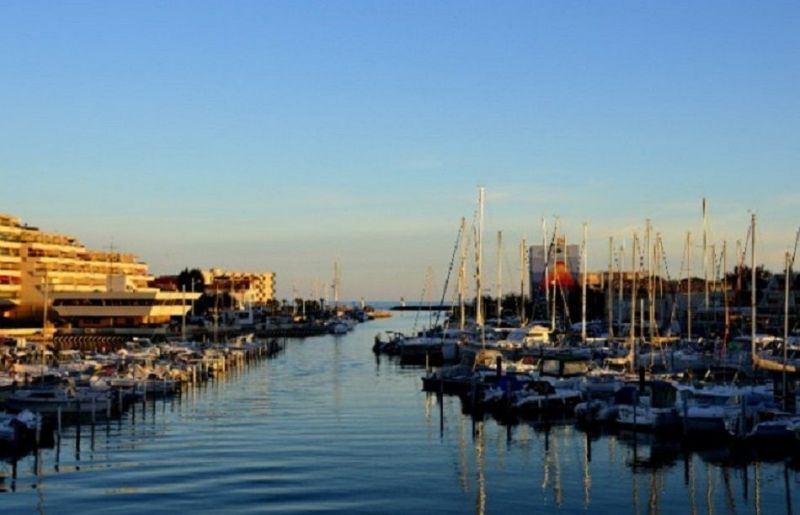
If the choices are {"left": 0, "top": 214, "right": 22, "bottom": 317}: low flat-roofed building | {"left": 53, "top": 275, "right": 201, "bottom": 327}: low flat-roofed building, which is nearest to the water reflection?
{"left": 53, "top": 275, "right": 201, "bottom": 327}: low flat-roofed building

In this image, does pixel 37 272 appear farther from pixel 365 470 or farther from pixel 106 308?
pixel 365 470

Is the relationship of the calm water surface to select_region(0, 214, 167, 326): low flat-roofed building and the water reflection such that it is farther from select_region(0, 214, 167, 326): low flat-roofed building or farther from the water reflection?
select_region(0, 214, 167, 326): low flat-roofed building

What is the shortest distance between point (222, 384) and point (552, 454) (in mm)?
40905

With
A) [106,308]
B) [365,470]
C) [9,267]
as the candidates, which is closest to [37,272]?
[9,267]

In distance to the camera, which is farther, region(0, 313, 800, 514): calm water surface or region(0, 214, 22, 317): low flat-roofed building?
region(0, 214, 22, 317): low flat-roofed building

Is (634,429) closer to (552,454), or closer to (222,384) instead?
(552,454)

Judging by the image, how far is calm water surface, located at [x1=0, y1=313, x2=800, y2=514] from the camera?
37688 millimetres

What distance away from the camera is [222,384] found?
8388 centimetres

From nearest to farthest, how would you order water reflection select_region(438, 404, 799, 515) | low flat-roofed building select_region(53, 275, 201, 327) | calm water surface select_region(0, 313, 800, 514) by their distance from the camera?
1. calm water surface select_region(0, 313, 800, 514)
2. water reflection select_region(438, 404, 799, 515)
3. low flat-roofed building select_region(53, 275, 201, 327)

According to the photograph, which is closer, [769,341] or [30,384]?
[30,384]

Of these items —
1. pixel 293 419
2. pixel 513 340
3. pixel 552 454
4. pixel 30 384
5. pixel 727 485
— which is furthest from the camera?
pixel 513 340

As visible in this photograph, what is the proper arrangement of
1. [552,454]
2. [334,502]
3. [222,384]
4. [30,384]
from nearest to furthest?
[334,502], [552,454], [30,384], [222,384]

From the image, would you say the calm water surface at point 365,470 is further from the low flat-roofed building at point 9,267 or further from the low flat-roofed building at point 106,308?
the low flat-roofed building at point 9,267

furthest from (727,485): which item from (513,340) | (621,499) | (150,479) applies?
(513,340)
